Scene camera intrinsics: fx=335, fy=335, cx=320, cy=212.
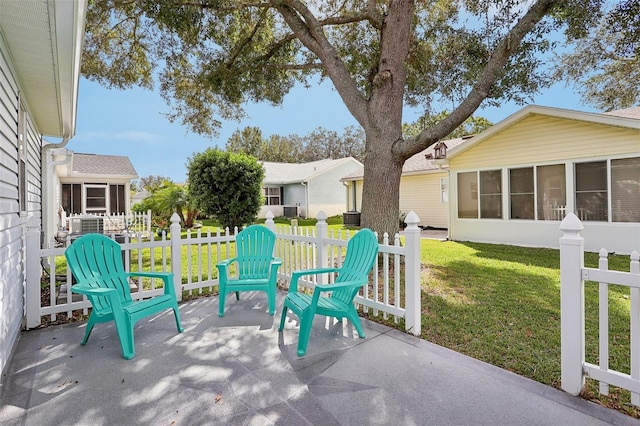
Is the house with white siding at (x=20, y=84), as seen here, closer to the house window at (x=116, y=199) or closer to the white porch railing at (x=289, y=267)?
the white porch railing at (x=289, y=267)

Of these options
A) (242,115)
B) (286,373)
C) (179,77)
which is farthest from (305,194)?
(286,373)

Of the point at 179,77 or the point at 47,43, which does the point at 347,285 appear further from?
the point at 179,77

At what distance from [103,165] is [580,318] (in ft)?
60.8

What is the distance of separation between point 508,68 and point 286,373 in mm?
6379

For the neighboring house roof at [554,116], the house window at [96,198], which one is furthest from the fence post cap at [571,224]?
the house window at [96,198]

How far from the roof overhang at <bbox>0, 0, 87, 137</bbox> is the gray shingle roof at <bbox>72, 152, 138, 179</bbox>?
37.4ft

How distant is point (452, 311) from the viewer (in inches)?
167

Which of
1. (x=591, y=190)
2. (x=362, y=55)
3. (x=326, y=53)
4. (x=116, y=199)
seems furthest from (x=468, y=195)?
(x=116, y=199)

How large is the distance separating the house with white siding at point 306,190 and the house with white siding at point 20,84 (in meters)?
17.4

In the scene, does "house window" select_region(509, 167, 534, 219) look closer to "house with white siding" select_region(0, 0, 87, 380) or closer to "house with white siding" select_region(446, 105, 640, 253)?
"house with white siding" select_region(446, 105, 640, 253)

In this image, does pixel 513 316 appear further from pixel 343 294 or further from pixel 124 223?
pixel 124 223

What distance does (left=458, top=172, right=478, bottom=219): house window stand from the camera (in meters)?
10.8

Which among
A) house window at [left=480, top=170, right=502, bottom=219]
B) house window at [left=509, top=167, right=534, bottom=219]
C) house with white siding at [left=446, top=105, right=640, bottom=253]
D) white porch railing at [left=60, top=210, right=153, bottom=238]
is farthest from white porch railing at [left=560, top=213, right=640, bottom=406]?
white porch railing at [left=60, top=210, right=153, bottom=238]

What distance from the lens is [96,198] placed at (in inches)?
614
